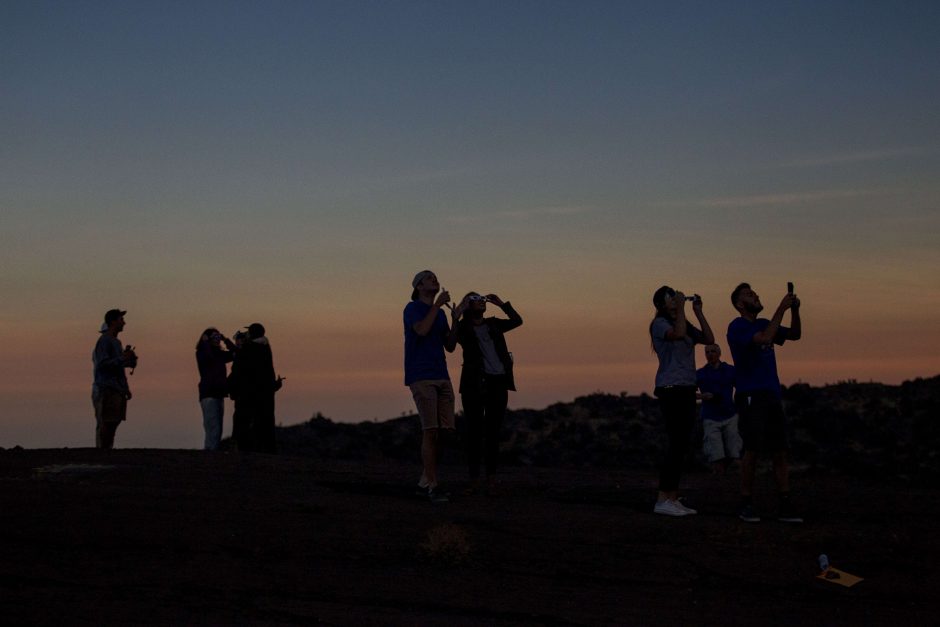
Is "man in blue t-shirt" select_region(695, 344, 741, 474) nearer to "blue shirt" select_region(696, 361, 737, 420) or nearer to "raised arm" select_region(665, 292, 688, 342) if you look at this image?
"blue shirt" select_region(696, 361, 737, 420)

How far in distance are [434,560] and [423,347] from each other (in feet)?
9.27

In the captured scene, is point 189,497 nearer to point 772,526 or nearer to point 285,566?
point 285,566

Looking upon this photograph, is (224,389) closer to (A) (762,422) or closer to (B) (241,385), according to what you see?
(B) (241,385)

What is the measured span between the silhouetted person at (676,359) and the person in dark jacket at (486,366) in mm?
2184

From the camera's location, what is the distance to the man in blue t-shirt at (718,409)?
1862 centimetres

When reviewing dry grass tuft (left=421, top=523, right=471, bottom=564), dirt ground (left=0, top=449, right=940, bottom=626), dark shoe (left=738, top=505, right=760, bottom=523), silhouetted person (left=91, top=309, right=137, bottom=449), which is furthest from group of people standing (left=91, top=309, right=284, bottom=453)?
dark shoe (left=738, top=505, right=760, bottom=523)

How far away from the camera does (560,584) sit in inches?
440

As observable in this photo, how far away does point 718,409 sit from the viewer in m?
18.7

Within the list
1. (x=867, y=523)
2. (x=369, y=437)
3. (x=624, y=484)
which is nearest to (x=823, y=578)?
(x=867, y=523)

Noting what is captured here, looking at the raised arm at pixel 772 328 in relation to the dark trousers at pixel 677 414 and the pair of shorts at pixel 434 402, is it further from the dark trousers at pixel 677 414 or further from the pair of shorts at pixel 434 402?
the pair of shorts at pixel 434 402

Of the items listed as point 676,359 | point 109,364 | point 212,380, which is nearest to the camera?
point 676,359

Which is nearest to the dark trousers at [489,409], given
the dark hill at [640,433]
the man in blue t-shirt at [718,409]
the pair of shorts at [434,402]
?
the pair of shorts at [434,402]

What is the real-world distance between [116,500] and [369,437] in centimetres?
2390

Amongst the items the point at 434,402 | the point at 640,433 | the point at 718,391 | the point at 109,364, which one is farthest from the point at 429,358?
the point at 640,433
